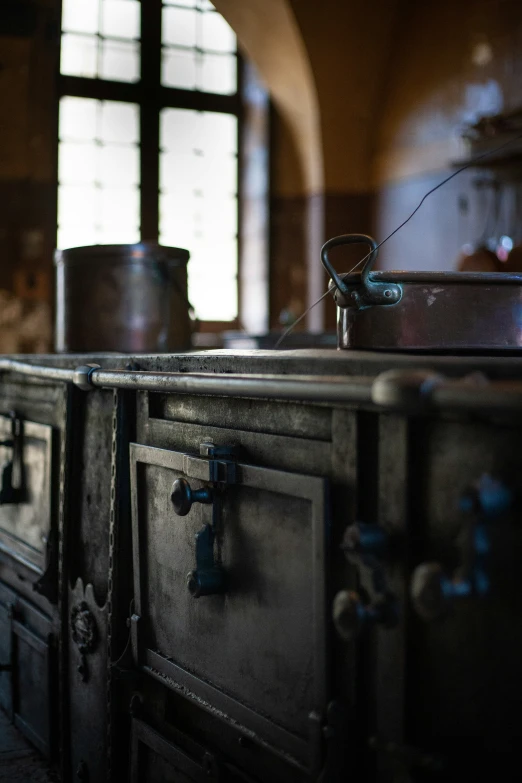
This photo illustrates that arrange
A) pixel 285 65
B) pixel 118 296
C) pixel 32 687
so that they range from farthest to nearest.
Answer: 1. pixel 285 65
2. pixel 118 296
3. pixel 32 687

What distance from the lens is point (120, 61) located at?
6.59 metres

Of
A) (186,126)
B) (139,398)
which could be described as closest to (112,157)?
(186,126)

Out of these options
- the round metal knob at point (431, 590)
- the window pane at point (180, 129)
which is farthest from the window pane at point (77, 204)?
the round metal knob at point (431, 590)

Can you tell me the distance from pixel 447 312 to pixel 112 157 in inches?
219

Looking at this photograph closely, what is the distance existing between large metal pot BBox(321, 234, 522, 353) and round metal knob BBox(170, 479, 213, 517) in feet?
1.40

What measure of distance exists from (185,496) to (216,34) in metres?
6.33

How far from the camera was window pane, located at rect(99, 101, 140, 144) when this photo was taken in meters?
6.55

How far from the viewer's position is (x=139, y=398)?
6.45 ft

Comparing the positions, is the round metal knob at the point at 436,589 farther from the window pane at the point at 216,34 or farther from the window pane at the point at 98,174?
the window pane at the point at 216,34

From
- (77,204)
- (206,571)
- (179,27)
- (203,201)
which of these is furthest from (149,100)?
(206,571)

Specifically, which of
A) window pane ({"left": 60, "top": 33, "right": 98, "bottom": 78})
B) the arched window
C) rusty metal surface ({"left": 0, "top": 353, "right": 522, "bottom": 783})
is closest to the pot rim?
rusty metal surface ({"left": 0, "top": 353, "right": 522, "bottom": 783})

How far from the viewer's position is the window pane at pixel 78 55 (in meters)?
6.39

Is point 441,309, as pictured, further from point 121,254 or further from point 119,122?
point 119,122

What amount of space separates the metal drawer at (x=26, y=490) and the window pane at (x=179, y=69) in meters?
4.74
